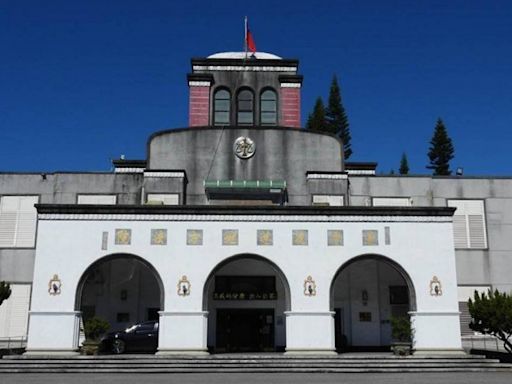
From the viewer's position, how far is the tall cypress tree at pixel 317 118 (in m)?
67.9

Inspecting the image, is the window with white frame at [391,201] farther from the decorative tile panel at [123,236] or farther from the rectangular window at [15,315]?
the rectangular window at [15,315]

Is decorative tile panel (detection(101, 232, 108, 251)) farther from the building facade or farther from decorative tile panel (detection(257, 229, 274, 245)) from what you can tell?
decorative tile panel (detection(257, 229, 274, 245))

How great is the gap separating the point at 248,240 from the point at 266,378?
6.94 metres

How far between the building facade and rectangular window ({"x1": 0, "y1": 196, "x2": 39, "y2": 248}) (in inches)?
2.4

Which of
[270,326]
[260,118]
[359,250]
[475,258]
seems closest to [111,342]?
[270,326]

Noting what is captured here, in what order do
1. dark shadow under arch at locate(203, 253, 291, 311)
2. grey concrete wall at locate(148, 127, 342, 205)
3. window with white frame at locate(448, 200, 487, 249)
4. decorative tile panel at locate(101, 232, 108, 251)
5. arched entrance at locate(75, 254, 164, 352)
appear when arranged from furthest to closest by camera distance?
window with white frame at locate(448, 200, 487, 249) → grey concrete wall at locate(148, 127, 342, 205) → arched entrance at locate(75, 254, 164, 352) → decorative tile panel at locate(101, 232, 108, 251) → dark shadow under arch at locate(203, 253, 291, 311)

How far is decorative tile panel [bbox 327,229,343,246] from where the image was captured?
2478 centimetres

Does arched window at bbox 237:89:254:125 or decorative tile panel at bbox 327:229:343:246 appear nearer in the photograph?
decorative tile panel at bbox 327:229:343:246

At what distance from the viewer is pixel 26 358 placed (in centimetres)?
2238

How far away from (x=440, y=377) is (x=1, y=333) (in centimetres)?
2172

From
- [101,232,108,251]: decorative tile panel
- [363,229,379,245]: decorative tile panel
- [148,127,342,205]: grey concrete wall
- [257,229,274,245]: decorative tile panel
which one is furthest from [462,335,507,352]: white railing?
[101,232,108,251]: decorative tile panel

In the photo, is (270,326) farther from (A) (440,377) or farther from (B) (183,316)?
(A) (440,377)

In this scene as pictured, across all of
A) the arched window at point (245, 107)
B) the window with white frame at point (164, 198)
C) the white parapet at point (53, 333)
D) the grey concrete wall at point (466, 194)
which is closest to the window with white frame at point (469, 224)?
the grey concrete wall at point (466, 194)

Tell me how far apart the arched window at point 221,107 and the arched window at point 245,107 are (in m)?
0.68
